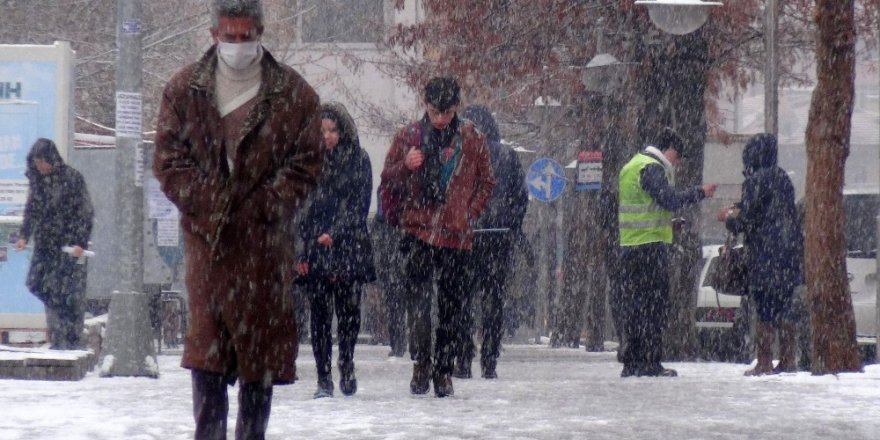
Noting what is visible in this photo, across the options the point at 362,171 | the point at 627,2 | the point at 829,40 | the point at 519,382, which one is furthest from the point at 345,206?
the point at 627,2

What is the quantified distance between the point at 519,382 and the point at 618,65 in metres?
8.31

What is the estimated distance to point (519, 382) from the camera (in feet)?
41.5

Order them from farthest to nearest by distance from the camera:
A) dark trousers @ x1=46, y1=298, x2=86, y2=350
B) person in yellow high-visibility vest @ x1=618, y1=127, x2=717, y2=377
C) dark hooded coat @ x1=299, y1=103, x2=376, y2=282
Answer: dark trousers @ x1=46, y1=298, x2=86, y2=350, person in yellow high-visibility vest @ x1=618, y1=127, x2=717, y2=377, dark hooded coat @ x1=299, y1=103, x2=376, y2=282

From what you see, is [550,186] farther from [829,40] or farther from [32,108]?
[829,40]

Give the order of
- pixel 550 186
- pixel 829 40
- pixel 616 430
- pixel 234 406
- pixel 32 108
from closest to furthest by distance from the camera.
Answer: pixel 616 430 → pixel 234 406 → pixel 829 40 → pixel 32 108 → pixel 550 186

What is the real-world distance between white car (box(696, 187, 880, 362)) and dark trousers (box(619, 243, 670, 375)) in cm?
229

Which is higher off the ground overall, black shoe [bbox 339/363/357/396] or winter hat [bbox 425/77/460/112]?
winter hat [bbox 425/77/460/112]

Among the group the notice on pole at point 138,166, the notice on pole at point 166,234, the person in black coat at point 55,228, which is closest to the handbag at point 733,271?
the notice on pole at point 138,166

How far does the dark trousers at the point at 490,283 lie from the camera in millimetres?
13565

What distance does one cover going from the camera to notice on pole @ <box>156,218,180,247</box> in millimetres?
20312

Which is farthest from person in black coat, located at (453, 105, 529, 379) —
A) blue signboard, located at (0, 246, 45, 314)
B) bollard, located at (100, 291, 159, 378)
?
blue signboard, located at (0, 246, 45, 314)

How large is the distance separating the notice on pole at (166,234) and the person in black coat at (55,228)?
4.56 metres

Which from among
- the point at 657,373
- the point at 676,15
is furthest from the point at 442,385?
the point at 676,15

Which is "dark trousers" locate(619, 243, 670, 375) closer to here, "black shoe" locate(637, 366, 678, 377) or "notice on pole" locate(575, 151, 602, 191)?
"black shoe" locate(637, 366, 678, 377)
